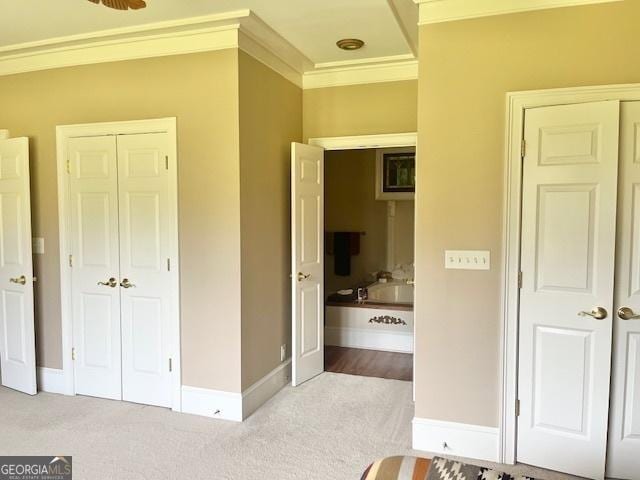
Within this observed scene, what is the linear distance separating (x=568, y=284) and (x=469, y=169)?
84cm

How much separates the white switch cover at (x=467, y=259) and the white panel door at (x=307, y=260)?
142 cm

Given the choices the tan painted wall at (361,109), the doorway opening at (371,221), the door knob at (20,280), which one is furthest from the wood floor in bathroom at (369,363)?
the door knob at (20,280)

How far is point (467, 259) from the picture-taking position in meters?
2.76

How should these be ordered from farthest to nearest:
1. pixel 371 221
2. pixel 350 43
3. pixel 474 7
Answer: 1. pixel 371 221
2. pixel 350 43
3. pixel 474 7

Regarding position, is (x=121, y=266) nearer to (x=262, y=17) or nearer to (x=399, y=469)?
(x=262, y=17)

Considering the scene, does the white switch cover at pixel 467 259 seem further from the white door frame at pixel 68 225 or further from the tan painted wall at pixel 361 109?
the white door frame at pixel 68 225

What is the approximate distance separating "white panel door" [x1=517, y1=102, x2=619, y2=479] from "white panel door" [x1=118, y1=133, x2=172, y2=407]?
2.41 metres

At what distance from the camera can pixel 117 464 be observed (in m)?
2.71

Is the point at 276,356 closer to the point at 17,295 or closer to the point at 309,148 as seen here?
the point at 309,148

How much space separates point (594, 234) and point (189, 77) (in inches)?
108

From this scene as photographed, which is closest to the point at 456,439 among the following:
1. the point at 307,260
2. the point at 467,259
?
the point at 467,259

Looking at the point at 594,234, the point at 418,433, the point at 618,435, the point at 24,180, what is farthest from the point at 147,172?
the point at 618,435

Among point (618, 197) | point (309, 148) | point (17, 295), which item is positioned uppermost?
point (309, 148)

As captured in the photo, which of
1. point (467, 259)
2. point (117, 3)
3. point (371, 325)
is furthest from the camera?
point (371, 325)
